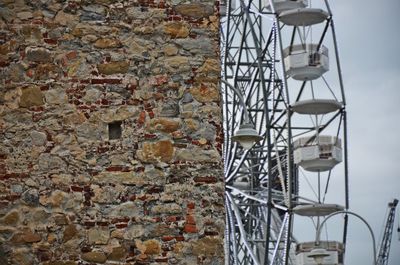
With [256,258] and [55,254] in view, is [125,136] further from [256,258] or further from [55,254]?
A: [256,258]

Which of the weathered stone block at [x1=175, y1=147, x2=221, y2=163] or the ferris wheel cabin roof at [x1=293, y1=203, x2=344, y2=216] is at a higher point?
the weathered stone block at [x1=175, y1=147, x2=221, y2=163]

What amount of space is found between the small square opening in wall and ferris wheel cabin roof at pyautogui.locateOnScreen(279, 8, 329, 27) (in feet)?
95.9

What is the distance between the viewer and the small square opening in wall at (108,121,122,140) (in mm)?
11219

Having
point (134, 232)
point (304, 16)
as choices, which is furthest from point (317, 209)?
point (134, 232)

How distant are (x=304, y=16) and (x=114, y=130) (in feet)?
96.3

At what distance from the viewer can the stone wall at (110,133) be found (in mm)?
10984

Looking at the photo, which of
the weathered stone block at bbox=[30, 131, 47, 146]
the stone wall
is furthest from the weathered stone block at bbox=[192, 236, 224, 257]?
the weathered stone block at bbox=[30, 131, 47, 146]

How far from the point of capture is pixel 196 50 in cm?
1147

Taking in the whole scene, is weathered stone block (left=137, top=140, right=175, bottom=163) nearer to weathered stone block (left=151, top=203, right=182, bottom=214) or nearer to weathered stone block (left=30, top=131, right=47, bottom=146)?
weathered stone block (left=151, top=203, right=182, bottom=214)

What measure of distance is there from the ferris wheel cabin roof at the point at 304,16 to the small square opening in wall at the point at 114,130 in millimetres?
29231

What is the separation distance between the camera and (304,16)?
3994cm

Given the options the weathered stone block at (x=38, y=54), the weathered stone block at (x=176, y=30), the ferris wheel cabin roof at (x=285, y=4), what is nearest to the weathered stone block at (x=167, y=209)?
the weathered stone block at (x=176, y=30)

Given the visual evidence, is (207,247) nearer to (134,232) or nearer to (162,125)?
(134,232)

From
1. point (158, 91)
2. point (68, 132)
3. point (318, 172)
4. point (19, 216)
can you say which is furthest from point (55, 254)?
point (318, 172)
